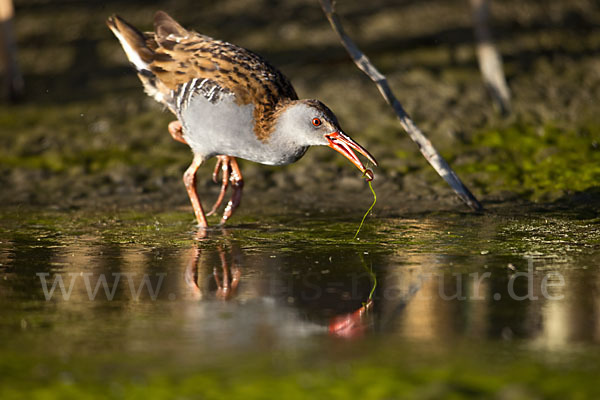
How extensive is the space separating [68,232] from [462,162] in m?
4.87

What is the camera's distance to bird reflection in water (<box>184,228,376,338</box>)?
18.4ft

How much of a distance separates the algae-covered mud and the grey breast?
28.8 inches

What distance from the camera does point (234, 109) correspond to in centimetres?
840

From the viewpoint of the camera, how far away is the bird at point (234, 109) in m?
8.17

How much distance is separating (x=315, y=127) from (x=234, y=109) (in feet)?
2.56

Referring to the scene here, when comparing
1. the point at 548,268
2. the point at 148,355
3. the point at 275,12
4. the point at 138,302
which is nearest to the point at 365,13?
the point at 275,12

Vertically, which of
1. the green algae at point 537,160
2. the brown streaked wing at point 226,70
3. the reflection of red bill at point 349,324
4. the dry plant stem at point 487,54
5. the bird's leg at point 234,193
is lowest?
the reflection of red bill at point 349,324

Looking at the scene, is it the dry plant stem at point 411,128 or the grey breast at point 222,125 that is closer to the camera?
the grey breast at point 222,125

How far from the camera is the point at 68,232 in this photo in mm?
8602

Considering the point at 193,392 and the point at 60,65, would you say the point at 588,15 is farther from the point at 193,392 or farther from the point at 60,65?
the point at 193,392

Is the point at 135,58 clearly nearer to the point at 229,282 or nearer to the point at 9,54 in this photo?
the point at 229,282

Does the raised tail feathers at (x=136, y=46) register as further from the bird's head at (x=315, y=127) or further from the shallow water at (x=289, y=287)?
the bird's head at (x=315, y=127)

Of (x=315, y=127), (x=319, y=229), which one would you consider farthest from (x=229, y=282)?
(x=319, y=229)

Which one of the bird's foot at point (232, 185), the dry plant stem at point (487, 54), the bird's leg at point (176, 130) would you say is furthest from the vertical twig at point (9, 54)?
the dry plant stem at point (487, 54)
